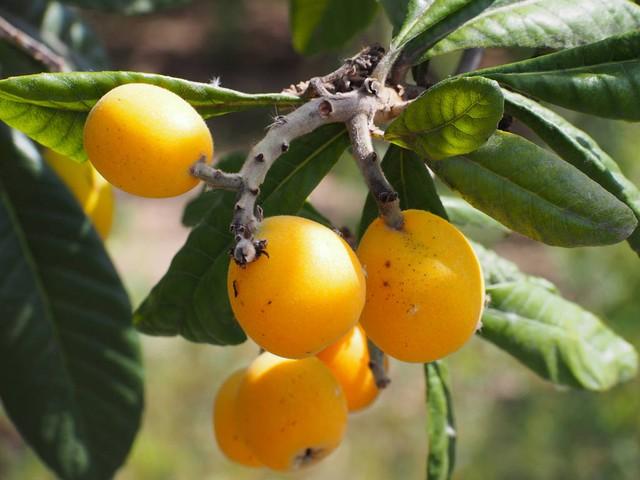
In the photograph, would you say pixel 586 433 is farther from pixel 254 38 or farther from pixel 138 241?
pixel 254 38

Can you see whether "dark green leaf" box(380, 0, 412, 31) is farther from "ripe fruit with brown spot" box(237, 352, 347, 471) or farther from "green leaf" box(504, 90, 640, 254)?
"ripe fruit with brown spot" box(237, 352, 347, 471)

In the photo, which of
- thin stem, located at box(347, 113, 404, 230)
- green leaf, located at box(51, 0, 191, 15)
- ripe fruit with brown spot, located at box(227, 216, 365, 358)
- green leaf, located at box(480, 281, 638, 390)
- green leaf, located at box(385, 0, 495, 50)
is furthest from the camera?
green leaf, located at box(51, 0, 191, 15)

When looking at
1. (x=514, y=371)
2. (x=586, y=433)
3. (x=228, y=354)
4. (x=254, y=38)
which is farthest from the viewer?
(x=254, y=38)

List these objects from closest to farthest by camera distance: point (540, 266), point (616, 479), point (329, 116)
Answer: point (329, 116) < point (616, 479) < point (540, 266)

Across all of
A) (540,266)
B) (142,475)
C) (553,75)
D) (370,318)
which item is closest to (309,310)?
(370,318)

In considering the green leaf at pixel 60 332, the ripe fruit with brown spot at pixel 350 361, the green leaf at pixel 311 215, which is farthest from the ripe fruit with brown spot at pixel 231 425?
the green leaf at pixel 60 332

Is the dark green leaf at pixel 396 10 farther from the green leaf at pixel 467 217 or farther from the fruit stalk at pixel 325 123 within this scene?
the green leaf at pixel 467 217

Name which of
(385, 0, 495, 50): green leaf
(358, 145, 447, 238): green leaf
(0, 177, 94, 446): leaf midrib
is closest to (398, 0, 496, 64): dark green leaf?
(385, 0, 495, 50): green leaf

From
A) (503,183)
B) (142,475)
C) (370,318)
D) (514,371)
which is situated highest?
(503,183)
